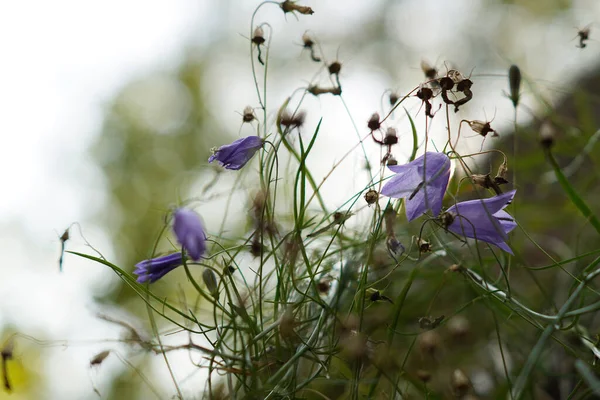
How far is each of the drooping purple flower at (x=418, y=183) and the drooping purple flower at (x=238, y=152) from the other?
0.35 ft

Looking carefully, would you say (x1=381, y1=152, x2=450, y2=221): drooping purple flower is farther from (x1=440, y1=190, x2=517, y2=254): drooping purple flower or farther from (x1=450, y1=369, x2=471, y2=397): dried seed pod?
(x1=450, y1=369, x2=471, y2=397): dried seed pod

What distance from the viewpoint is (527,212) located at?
864mm

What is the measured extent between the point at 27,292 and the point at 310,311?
2.50 m

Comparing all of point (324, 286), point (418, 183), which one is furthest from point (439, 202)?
point (324, 286)

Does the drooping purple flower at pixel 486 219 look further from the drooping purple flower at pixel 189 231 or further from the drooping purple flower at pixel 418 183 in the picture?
the drooping purple flower at pixel 189 231

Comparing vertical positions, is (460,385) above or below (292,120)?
below

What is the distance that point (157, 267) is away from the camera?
43 centimetres

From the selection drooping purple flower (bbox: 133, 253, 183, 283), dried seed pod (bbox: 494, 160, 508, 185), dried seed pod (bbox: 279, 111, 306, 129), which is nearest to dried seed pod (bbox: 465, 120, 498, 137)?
dried seed pod (bbox: 494, 160, 508, 185)

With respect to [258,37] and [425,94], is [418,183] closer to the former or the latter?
[425,94]

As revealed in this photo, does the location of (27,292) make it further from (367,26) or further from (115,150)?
(367,26)

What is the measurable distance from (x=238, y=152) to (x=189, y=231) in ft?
0.46

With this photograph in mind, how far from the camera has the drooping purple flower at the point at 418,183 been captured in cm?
44

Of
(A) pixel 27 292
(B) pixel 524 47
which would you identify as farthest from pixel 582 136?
(B) pixel 524 47

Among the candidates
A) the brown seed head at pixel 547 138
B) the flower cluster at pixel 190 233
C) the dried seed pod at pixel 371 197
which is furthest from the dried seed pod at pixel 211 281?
the brown seed head at pixel 547 138
